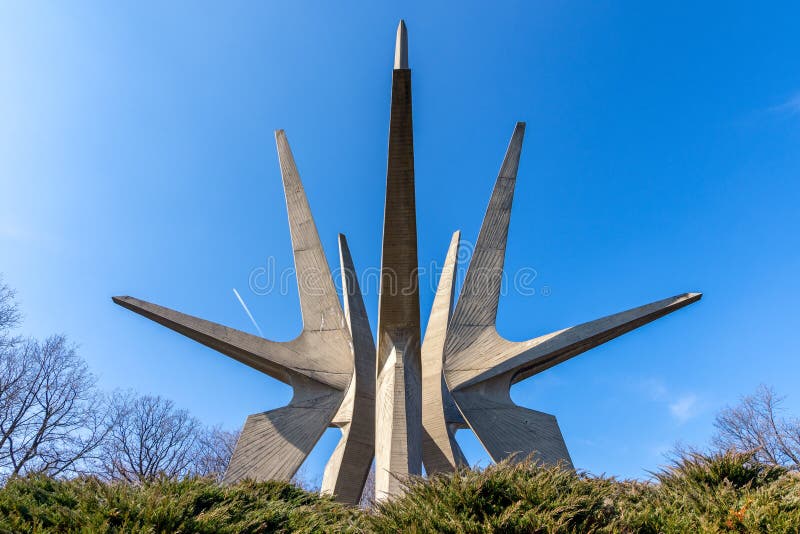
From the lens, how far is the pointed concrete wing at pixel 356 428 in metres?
9.47

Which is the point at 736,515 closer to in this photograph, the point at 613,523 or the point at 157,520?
the point at 613,523

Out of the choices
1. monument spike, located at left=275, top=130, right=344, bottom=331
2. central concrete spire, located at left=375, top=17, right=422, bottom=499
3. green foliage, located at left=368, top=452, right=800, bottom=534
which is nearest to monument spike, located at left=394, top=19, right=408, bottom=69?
central concrete spire, located at left=375, top=17, right=422, bottom=499

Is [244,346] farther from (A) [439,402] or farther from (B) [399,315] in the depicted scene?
(A) [439,402]

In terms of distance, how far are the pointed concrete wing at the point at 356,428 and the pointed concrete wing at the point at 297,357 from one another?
51cm

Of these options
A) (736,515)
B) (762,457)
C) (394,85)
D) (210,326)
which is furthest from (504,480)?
(210,326)

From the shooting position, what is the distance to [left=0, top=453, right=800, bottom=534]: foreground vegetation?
3.95 metres

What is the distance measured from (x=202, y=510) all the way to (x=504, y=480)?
2.43 meters

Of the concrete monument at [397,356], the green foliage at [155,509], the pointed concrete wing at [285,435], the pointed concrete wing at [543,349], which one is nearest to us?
the green foliage at [155,509]

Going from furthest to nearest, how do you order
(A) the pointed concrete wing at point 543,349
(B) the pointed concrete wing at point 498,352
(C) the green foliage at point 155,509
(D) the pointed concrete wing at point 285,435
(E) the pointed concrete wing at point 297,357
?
1. (A) the pointed concrete wing at point 543,349
2. (B) the pointed concrete wing at point 498,352
3. (E) the pointed concrete wing at point 297,357
4. (D) the pointed concrete wing at point 285,435
5. (C) the green foliage at point 155,509

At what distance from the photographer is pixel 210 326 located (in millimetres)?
10328

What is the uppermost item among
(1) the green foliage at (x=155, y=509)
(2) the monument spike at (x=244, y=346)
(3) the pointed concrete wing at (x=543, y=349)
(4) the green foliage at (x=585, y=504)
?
(2) the monument spike at (x=244, y=346)

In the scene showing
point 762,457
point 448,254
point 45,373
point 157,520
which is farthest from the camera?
point 45,373

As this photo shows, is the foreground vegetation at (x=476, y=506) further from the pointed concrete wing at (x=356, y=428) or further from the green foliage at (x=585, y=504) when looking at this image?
the pointed concrete wing at (x=356, y=428)

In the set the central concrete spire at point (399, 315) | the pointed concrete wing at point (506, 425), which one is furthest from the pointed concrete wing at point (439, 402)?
the central concrete spire at point (399, 315)
